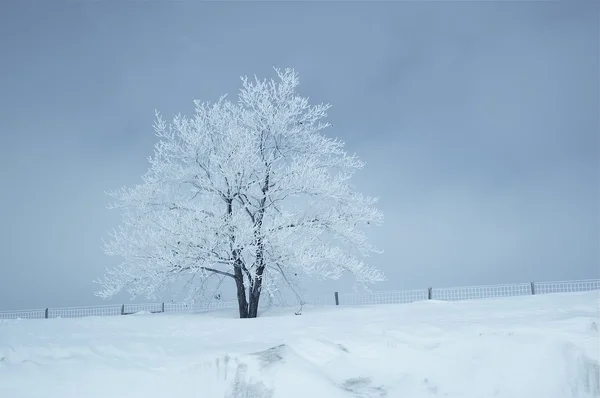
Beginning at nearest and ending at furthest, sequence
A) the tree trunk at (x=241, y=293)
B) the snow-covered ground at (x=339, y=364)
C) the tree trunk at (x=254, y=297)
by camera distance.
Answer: the snow-covered ground at (x=339, y=364) → the tree trunk at (x=254, y=297) → the tree trunk at (x=241, y=293)

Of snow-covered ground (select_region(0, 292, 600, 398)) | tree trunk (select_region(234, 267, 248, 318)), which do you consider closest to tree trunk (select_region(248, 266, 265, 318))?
tree trunk (select_region(234, 267, 248, 318))

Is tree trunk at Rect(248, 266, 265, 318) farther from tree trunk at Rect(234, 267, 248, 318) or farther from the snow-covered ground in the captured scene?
the snow-covered ground

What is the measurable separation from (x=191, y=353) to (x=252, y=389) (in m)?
1.82

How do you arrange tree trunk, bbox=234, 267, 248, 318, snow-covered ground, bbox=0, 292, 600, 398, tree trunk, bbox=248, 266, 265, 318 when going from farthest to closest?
tree trunk, bbox=234, 267, 248, 318, tree trunk, bbox=248, 266, 265, 318, snow-covered ground, bbox=0, 292, 600, 398

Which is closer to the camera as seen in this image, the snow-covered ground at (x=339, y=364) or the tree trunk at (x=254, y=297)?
the snow-covered ground at (x=339, y=364)

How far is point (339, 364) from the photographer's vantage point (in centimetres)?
816

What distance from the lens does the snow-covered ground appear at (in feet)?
25.0

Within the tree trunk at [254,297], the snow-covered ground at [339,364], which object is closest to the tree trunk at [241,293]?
the tree trunk at [254,297]

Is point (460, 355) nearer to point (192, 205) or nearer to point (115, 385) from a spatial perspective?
point (115, 385)

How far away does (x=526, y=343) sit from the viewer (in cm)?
834

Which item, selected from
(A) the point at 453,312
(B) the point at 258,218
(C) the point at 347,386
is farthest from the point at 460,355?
(B) the point at 258,218

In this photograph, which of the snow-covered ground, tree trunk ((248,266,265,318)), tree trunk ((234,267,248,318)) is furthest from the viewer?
tree trunk ((234,267,248,318))

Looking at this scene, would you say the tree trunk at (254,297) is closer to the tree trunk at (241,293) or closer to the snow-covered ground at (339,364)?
the tree trunk at (241,293)

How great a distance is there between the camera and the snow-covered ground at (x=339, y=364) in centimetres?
763
